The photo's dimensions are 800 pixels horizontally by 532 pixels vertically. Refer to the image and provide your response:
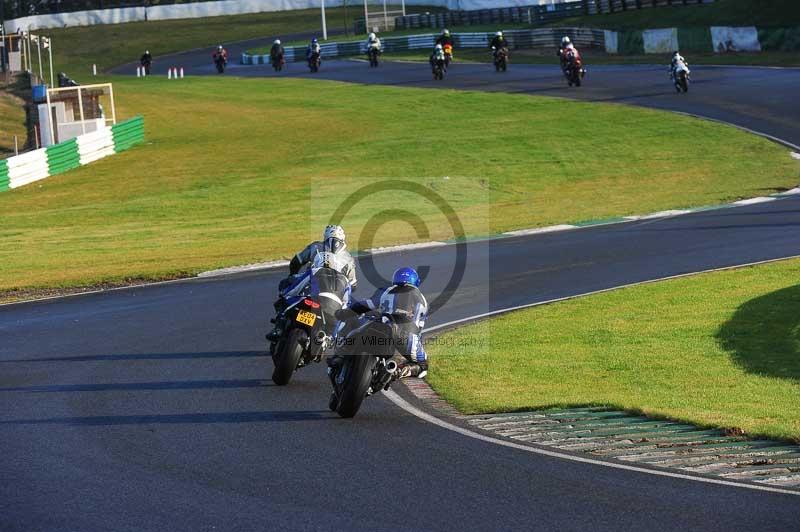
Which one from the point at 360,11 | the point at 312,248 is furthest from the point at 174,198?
the point at 360,11

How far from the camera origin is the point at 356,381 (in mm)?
10719

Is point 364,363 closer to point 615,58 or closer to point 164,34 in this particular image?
point 615,58

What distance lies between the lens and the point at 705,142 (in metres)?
36.3

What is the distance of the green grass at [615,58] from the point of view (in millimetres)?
50594

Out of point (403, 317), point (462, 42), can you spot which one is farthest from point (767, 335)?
point (462, 42)

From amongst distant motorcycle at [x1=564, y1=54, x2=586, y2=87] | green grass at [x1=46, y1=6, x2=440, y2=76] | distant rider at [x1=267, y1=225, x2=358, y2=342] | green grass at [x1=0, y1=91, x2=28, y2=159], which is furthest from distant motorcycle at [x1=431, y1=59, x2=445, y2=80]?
distant rider at [x1=267, y1=225, x2=358, y2=342]

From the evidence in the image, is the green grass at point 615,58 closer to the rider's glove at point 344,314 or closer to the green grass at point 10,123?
the green grass at point 10,123

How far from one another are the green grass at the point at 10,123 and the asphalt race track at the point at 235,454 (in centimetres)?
2781

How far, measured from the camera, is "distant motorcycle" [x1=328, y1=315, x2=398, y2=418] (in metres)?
10.7

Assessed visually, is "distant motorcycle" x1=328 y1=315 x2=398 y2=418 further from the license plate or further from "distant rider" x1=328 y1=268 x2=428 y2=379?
the license plate

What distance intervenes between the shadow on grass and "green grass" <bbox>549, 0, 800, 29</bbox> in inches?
1522

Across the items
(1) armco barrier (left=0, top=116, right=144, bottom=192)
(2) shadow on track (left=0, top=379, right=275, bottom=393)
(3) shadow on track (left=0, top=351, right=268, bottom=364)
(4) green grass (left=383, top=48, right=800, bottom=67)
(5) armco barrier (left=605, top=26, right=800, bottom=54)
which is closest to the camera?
(2) shadow on track (left=0, top=379, right=275, bottom=393)

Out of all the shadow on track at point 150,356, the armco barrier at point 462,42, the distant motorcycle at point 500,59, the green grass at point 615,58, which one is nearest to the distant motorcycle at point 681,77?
the green grass at point 615,58

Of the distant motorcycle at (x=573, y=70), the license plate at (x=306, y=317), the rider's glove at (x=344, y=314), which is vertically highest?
the distant motorcycle at (x=573, y=70)
